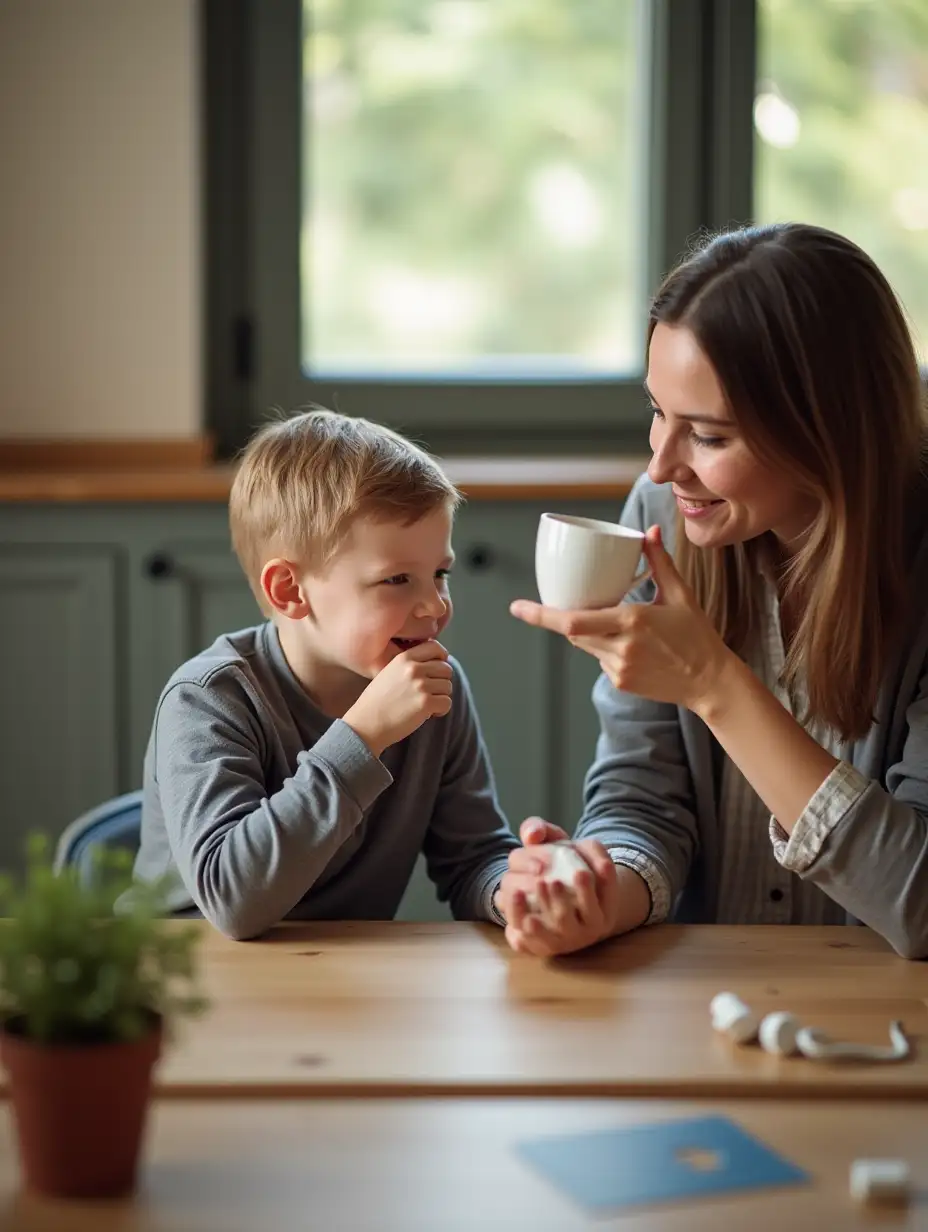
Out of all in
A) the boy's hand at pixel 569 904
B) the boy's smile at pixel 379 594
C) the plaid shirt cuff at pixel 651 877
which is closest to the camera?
the boy's hand at pixel 569 904

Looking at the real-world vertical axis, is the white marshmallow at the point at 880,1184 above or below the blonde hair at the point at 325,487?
below

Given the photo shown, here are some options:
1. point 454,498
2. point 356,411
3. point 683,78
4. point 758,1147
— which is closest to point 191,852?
point 454,498

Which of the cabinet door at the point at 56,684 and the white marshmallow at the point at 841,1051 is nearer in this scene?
the white marshmallow at the point at 841,1051

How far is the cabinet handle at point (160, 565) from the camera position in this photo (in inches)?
110

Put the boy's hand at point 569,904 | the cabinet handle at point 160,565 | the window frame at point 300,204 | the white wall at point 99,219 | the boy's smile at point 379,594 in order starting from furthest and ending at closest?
1. the window frame at point 300,204
2. the white wall at point 99,219
3. the cabinet handle at point 160,565
4. the boy's smile at point 379,594
5. the boy's hand at point 569,904

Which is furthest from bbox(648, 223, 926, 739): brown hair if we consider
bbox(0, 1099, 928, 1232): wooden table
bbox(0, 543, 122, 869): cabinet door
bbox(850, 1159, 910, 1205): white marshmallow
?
bbox(0, 543, 122, 869): cabinet door

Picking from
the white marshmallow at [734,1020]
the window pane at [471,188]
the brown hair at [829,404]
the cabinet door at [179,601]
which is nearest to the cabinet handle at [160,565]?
the cabinet door at [179,601]

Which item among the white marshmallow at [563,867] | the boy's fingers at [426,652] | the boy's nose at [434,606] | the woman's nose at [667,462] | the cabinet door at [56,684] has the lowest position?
the cabinet door at [56,684]

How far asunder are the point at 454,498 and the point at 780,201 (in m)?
1.89

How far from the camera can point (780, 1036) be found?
3.57ft

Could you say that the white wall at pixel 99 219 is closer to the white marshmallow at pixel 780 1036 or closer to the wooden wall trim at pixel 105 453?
the wooden wall trim at pixel 105 453

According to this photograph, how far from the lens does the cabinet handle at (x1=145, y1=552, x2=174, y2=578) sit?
2.80m

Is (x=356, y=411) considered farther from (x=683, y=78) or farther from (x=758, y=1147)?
(x=758, y=1147)

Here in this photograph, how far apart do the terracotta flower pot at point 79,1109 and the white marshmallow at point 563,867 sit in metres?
0.49
